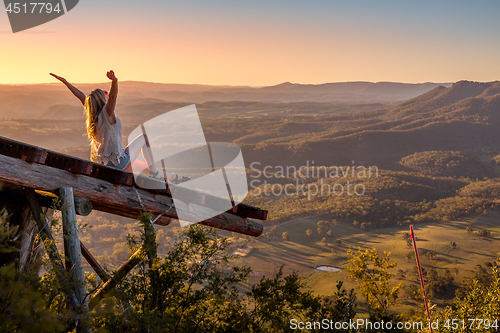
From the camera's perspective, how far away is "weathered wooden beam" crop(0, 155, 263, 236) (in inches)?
116

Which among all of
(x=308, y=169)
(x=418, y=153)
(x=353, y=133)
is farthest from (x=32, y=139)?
(x=418, y=153)

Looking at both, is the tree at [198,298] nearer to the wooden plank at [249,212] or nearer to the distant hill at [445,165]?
the wooden plank at [249,212]

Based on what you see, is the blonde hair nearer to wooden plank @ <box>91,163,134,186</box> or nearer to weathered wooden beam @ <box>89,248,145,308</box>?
wooden plank @ <box>91,163,134,186</box>

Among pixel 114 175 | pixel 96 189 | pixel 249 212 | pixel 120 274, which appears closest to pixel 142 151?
pixel 114 175

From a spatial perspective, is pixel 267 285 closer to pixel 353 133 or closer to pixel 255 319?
pixel 255 319

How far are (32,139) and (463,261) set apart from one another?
144 m

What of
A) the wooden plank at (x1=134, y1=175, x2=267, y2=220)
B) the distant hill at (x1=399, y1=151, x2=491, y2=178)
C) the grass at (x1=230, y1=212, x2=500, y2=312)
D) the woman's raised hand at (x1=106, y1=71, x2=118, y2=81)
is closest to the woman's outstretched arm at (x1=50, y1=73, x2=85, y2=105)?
the woman's raised hand at (x1=106, y1=71, x2=118, y2=81)

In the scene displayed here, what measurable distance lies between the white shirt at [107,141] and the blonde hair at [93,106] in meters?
0.06

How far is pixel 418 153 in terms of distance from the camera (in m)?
168

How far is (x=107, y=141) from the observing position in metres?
4.65

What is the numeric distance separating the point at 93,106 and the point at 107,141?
48cm

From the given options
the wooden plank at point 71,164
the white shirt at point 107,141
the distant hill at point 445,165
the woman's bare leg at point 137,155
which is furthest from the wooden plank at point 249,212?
the distant hill at point 445,165

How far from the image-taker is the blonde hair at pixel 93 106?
14.9 feet

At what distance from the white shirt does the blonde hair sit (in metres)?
0.06
